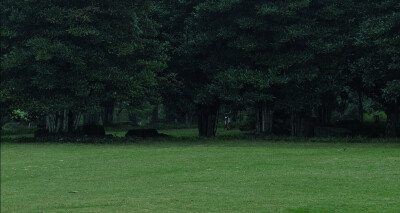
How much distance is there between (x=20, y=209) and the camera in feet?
38.1

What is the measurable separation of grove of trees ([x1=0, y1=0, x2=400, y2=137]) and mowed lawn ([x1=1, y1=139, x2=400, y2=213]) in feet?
24.2

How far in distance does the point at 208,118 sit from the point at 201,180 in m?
24.9

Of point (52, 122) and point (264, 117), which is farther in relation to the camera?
point (264, 117)

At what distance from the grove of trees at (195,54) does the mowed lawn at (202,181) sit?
738 centimetres

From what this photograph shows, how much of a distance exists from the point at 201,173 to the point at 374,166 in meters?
5.54

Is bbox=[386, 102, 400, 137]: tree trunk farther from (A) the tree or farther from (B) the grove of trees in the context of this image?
(A) the tree

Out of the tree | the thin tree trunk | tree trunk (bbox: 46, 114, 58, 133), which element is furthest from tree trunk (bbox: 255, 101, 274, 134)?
tree trunk (bbox: 46, 114, 58, 133)

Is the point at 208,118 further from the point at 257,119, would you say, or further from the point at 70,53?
the point at 70,53

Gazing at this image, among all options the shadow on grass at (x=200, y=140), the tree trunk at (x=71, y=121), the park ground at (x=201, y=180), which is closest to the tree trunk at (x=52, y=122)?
the tree trunk at (x=71, y=121)

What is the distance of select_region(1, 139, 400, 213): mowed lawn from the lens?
39.2 feet

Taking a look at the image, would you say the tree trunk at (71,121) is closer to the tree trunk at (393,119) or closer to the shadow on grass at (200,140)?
the shadow on grass at (200,140)

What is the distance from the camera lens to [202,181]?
15.9 meters

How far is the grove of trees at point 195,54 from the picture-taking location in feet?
106

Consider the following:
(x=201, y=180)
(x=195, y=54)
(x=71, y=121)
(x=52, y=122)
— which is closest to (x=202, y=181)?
(x=201, y=180)
